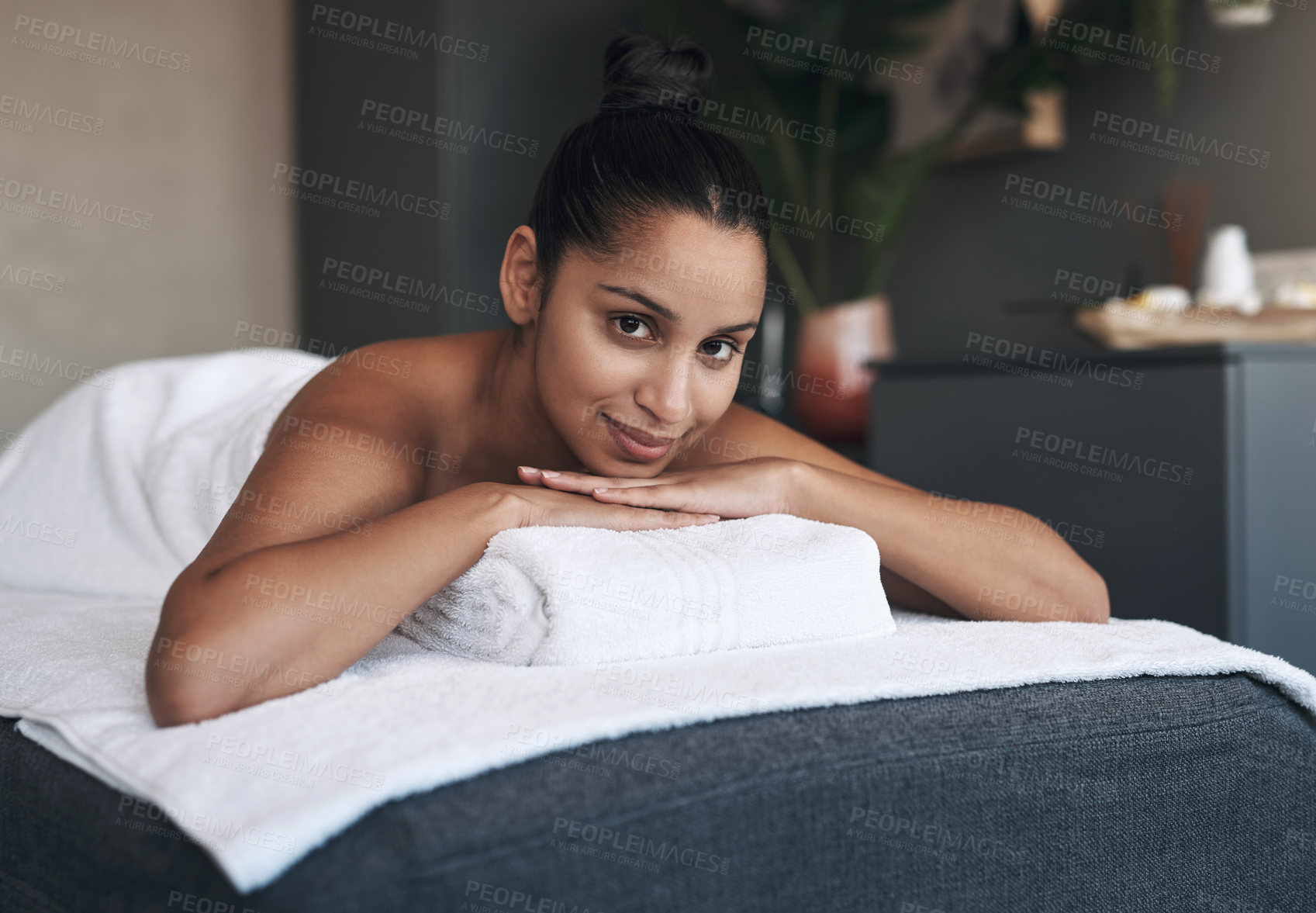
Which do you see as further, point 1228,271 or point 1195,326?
point 1228,271

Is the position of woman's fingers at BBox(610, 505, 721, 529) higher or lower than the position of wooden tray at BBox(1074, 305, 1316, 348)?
lower

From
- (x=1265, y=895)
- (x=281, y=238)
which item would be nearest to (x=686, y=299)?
(x=1265, y=895)

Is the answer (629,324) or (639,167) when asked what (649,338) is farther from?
(639,167)

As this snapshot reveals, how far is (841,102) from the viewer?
2709 mm

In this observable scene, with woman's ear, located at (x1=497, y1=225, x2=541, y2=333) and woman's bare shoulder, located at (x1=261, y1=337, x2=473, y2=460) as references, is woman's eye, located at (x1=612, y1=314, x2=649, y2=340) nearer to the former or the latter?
woman's ear, located at (x1=497, y1=225, x2=541, y2=333)

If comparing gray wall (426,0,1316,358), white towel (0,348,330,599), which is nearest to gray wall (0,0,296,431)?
gray wall (426,0,1316,358)

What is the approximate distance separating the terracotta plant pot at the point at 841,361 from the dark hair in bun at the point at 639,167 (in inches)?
58.0

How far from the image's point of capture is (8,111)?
2873 millimetres

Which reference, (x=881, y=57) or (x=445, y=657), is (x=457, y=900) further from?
(x=881, y=57)

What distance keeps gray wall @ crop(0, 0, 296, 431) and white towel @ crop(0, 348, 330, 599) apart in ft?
5.00

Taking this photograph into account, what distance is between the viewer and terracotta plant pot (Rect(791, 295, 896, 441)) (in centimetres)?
261

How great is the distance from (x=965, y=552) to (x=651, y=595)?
429mm

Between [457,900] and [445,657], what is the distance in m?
0.33

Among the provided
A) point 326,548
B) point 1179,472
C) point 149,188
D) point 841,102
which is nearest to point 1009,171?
point 841,102
